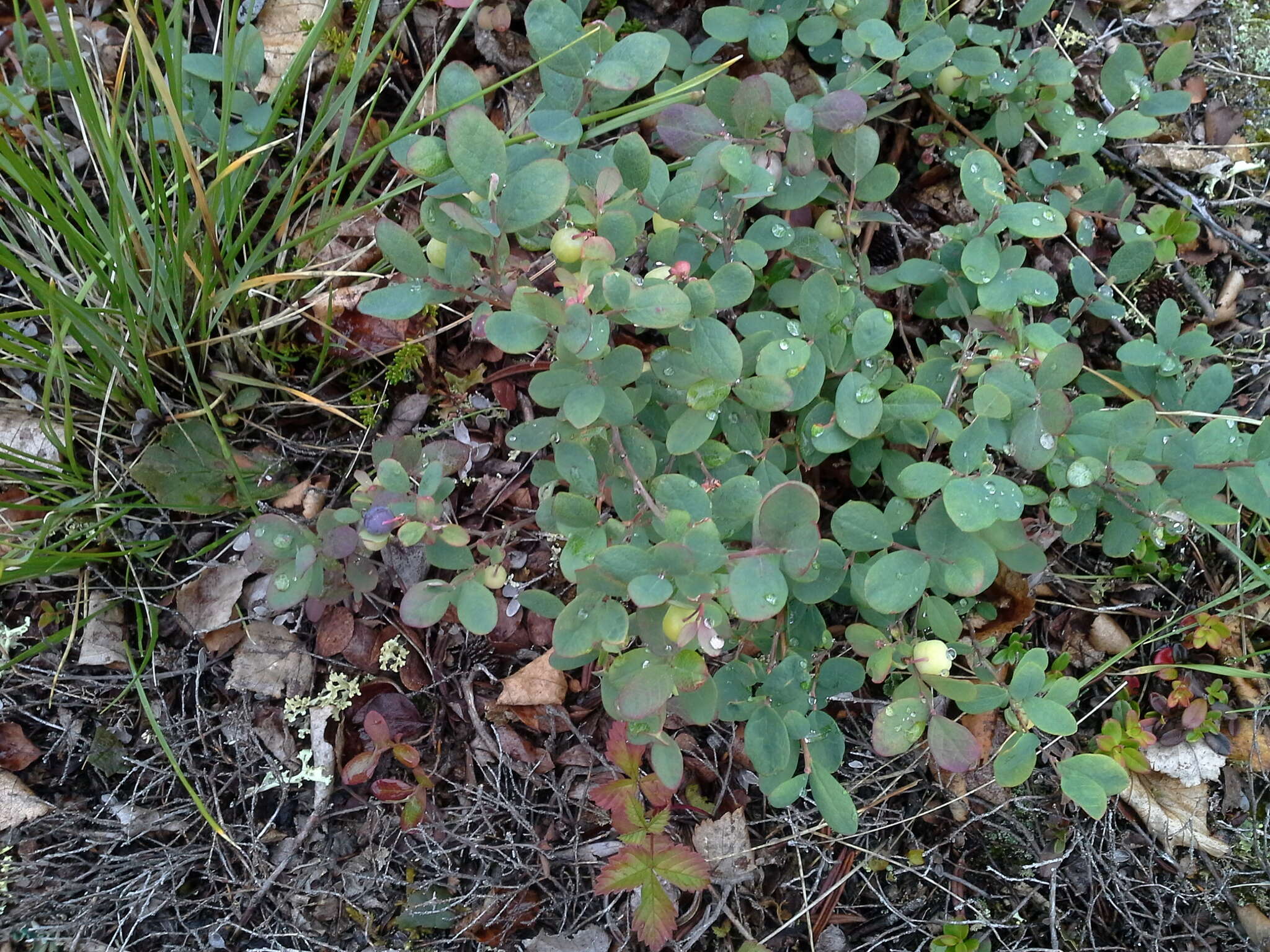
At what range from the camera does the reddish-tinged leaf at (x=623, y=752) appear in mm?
2059

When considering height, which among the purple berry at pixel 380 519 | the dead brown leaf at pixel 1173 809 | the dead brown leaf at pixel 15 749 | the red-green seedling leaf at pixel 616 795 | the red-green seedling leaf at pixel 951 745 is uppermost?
the purple berry at pixel 380 519

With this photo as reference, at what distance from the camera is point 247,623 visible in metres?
2.24

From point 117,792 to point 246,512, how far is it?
0.80 m

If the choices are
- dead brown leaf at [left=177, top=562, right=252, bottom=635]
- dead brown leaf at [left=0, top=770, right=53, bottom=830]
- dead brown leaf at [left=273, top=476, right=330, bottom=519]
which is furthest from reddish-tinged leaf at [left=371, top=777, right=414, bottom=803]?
dead brown leaf at [left=0, top=770, right=53, bottom=830]

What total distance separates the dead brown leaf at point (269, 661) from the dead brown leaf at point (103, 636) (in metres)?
0.31

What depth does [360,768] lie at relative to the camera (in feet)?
7.12

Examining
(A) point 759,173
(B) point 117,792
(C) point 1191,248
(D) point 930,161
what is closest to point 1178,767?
(C) point 1191,248


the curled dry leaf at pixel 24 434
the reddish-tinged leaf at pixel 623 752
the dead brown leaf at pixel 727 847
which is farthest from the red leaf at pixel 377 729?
the curled dry leaf at pixel 24 434

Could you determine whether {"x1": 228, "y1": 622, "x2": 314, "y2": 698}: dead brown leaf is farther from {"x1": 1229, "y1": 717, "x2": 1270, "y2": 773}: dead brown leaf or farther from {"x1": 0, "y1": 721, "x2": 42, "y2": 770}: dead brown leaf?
{"x1": 1229, "y1": 717, "x2": 1270, "y2": 773}: dead brown leaf

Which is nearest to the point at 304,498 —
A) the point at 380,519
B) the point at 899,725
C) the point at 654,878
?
the point at 380,519

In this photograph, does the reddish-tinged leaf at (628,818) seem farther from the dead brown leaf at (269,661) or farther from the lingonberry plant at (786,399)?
the dead brown leaf at (269,661)

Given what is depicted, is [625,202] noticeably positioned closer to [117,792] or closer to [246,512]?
[246,512]

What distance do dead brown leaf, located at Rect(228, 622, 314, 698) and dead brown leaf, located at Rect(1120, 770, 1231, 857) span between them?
2.29 m

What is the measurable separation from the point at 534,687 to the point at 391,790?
17.3 inches
